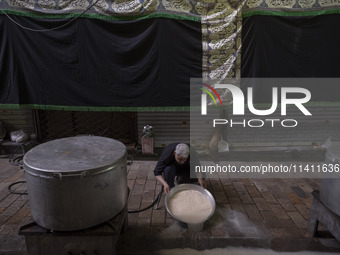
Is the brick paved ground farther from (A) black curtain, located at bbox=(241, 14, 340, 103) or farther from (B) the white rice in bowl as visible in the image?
(A) black curtain, located at bbox=(241, 14, 340, 103)

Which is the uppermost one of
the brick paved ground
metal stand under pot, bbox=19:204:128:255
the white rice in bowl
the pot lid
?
the pot lid

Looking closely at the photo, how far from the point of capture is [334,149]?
2.95 metres

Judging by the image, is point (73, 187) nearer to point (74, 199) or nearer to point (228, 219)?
point (74, 199)

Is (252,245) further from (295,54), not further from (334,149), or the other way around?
(295,54)

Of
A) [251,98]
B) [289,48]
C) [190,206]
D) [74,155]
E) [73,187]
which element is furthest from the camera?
[251,98]

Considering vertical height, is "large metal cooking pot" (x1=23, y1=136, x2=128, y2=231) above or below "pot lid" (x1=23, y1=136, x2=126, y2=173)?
below

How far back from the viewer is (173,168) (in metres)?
4.20

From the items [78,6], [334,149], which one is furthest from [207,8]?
[334,149]

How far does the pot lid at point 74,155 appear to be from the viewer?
2334 millimetres

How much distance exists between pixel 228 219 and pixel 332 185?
5.24 ft

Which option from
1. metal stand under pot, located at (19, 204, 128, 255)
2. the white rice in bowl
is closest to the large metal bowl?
the white rice in bowl

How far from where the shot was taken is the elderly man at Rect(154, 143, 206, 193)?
399cm

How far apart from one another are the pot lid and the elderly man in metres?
1.33

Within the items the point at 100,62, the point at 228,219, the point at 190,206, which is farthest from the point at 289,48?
the point at 100,62
